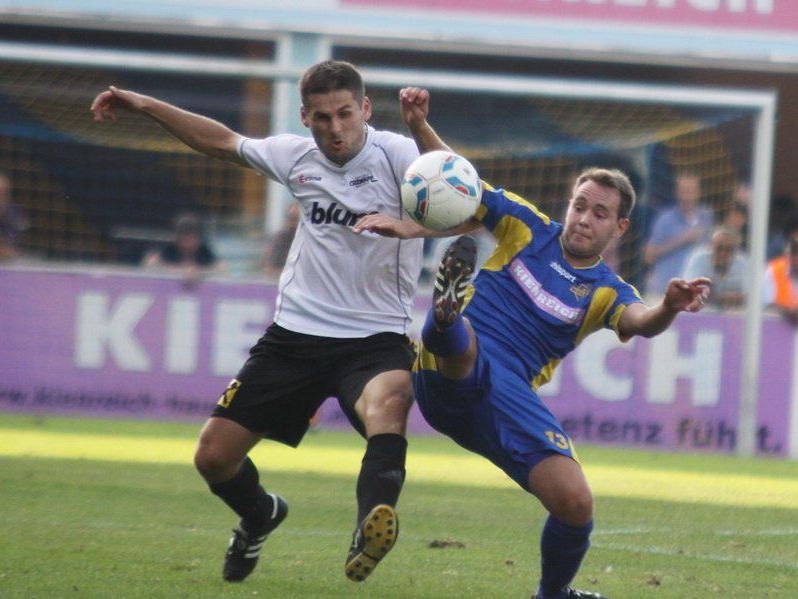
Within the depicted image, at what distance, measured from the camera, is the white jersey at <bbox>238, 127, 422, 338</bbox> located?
6.48 m

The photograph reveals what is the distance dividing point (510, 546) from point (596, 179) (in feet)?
7.01

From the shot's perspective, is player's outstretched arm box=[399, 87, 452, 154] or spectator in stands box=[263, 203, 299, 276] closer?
player's outstretched arm box=[399, 87, 452, 154]

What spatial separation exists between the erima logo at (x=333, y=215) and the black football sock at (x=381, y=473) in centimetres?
97

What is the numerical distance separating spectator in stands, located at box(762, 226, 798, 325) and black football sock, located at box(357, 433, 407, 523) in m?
8.46

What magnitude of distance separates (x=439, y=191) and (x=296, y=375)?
1047mm

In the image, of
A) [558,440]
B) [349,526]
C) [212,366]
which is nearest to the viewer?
[558,440]

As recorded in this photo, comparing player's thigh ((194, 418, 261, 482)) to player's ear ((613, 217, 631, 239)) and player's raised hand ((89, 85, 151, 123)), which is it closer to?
player's raised hand ((89, 85, 151, 123))

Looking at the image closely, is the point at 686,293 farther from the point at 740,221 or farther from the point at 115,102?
the point at 740,221

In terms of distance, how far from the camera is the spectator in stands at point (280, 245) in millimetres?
13828

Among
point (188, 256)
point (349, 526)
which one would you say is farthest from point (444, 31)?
point (349, 526)

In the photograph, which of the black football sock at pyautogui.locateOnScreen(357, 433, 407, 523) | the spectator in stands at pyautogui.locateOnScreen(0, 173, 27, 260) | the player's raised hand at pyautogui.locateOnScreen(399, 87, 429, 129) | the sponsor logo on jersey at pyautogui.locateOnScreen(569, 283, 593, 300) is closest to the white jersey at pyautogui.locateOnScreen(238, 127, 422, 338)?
the player's raised hand at pyautogui.locateOnScreen(399, 87, 429, 129)

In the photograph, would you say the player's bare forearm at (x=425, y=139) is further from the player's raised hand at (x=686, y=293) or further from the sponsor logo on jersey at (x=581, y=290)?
the player's raised hand at (x=686, y=293)

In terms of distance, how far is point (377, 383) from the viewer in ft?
20.3

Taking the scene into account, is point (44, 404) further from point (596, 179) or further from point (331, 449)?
point (596, 179)
